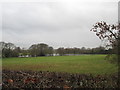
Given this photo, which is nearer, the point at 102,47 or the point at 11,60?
the point at 102,47

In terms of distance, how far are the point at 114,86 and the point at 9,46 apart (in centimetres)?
708

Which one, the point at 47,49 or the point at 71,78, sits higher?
the point at 47,49

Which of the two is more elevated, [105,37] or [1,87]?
[105,37]

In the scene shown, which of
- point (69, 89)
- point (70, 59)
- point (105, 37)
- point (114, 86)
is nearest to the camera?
point (69, 89)

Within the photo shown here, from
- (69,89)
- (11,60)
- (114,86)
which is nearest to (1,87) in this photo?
(69,89)

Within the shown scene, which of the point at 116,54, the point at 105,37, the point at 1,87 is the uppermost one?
the point at 105,37

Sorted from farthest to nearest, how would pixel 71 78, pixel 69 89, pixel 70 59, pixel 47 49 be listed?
pixel 70 59 < pixel 47 49 < pixel 71 78 < pixel 69 89

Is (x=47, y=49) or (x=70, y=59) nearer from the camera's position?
(x=47, y=49)

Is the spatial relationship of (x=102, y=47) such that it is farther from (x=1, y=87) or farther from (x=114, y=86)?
(x=1, y=87)

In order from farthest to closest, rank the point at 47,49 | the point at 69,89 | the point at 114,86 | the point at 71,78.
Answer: the point at 47,49
the point at 71,78
the point at 114,86
the point at 69,89

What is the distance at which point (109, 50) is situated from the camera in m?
4.89

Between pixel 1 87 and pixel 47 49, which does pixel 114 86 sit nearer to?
pixel 1 87

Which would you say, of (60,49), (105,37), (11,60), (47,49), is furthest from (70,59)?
(105,37)

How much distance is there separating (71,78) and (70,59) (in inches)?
249
